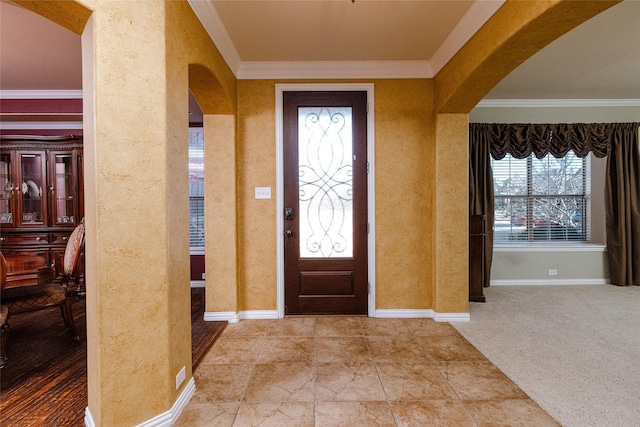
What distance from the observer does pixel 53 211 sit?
382 cm

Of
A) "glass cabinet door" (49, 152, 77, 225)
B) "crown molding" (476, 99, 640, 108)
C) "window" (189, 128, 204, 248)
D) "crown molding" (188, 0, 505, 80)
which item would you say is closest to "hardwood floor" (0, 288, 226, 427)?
"glass cabinet door" (49, 152, 77, 225)

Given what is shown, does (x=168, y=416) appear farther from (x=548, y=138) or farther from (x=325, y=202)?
(x=548, y=138)

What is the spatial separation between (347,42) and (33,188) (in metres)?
4.39

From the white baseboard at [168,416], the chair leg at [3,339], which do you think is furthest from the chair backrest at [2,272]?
the white baseboard at [168,416]

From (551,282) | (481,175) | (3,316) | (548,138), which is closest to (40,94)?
(3,316)

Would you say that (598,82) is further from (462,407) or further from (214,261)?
(214,261)

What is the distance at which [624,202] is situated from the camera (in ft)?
13.6

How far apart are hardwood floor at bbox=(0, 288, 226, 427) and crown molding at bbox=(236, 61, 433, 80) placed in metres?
2.70

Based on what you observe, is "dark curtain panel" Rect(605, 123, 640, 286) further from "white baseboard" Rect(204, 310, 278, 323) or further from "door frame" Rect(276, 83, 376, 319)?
"white baseboard" Rect(204, 310, 278, 323)

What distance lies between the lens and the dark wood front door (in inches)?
124

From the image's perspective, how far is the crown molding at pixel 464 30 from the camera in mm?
2098

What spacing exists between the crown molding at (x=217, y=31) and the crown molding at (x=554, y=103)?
139 inches

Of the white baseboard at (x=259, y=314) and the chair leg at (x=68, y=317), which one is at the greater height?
the chair leg at (x=68, y=317)

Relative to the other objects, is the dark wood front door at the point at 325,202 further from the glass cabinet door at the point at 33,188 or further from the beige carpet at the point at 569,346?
the glass cabinet door at the point at 33,188
